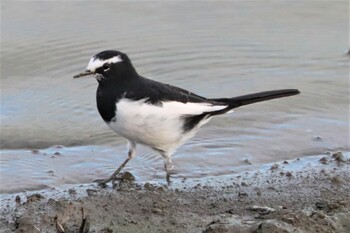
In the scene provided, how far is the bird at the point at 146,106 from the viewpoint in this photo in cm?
618

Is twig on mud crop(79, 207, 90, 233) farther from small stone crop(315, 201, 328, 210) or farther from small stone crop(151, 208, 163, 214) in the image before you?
small stone crop(315, 201, 328, 210)

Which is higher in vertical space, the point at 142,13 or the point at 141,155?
the point at 142,13

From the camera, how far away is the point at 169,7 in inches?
394

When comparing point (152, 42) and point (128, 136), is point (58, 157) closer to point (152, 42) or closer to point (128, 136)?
point (128, 136)

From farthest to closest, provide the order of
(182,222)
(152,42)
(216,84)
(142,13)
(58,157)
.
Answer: (142,13), (152,42), (216,84), (58,157), (182,222)

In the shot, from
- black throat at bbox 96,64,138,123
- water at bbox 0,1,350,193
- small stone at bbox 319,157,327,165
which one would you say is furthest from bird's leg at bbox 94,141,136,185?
small stone at bbox 319,157,327,165

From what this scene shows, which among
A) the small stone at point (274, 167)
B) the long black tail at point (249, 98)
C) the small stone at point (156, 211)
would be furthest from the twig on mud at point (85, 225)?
the small stone at point (274, 167)

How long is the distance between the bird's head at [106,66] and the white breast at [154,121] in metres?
0.29

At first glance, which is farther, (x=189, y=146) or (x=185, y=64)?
(x=185, y=64)

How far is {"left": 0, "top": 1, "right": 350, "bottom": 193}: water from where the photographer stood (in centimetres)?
694

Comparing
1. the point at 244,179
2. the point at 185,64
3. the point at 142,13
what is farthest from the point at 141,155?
the point at 142,13

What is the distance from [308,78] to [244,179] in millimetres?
2325

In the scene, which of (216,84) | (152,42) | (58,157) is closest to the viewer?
(58,157)

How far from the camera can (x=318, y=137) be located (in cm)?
728
